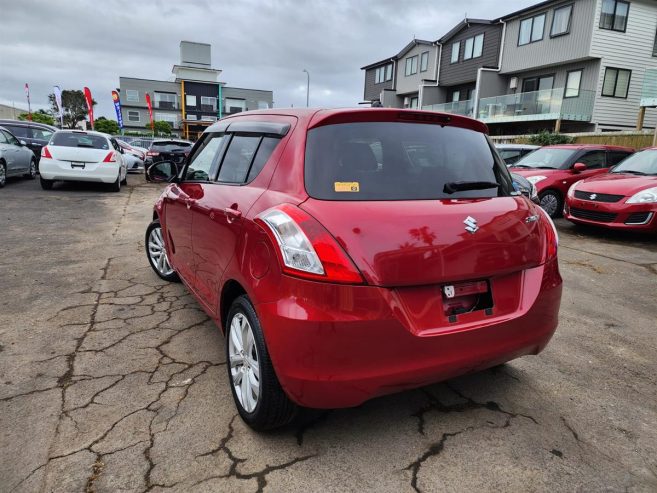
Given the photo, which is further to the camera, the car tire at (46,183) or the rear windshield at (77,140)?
the car tire at (46,183)

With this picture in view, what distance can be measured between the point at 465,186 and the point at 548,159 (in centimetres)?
921

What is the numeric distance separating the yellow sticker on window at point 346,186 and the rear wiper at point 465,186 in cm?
50

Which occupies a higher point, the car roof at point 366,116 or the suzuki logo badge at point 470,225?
the car roof at point 366,116

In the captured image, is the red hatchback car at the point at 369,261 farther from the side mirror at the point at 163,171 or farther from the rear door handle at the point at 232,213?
the side mirror at the point at 163,171

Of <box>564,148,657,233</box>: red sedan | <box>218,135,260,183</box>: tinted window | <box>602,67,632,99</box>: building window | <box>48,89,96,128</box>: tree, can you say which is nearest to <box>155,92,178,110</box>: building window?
<box>48,89,96,128</box>: tree

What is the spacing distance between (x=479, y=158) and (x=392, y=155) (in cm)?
63

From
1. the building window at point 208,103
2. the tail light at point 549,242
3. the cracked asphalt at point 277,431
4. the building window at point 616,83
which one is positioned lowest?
the cracked asphalt at point 277,431

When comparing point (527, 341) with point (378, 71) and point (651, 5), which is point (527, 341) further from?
point (378, 71)

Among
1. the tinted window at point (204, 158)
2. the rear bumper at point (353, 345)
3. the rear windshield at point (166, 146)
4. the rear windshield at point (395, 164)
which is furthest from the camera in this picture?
the rear windshield at point (166, 146)

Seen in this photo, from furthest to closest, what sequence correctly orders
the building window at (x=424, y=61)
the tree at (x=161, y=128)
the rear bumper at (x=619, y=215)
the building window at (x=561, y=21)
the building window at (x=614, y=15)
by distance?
the tree at (x=161, y=128) < the building window at (x=424, y=61) < the building window at (x=561, y=21) < the building window at (x=614, y=15) < the rear bumper at (x=619, y=215)

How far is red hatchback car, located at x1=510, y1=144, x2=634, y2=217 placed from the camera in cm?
972

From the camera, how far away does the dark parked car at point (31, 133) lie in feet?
49.2

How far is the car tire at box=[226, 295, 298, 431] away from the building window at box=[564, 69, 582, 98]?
84.2ft

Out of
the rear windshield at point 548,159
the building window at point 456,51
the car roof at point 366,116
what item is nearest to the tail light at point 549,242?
the car roof at point 366,116
